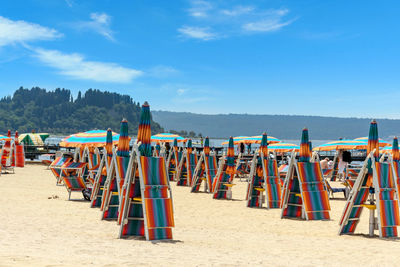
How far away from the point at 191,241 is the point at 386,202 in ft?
11.2

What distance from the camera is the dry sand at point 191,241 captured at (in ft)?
17.5

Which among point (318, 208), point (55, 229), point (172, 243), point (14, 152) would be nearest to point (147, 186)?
point (172, 243)

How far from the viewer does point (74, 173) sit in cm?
1310

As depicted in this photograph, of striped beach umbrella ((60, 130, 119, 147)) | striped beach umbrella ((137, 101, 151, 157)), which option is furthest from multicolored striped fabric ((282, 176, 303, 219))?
striped beach umbrella ((60, 130, 119, 147))

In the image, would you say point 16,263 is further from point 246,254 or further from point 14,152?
point 14,152

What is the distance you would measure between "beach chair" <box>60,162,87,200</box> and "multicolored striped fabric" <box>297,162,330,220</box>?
5769 millimetres

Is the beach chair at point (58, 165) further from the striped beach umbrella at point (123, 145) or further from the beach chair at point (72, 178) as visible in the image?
the striped beach umbrella at point (123, 145)

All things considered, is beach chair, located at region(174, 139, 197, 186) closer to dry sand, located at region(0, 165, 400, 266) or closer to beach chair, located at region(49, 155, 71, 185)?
beach chair, located at region(49, 155, 71, 185)

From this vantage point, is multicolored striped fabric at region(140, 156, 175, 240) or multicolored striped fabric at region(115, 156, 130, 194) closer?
multicolored striped fabric at region(140, 156, 175, 240)

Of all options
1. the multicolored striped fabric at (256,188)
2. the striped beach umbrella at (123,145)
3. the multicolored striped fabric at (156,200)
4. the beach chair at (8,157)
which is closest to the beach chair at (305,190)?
the multicolored striped fabric at (256,188)

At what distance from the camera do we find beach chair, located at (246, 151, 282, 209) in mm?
11680

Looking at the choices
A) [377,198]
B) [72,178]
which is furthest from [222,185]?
[377,198]

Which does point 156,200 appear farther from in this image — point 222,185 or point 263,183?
point 222,185

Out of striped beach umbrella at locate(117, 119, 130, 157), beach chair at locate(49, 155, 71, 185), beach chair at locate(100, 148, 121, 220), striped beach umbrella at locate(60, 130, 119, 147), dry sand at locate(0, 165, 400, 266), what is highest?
striped beach umbrella at locate(60, 130, 119, 147)
